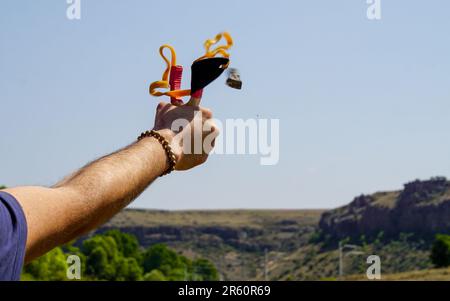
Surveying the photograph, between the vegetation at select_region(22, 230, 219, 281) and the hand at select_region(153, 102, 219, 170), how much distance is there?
211ft

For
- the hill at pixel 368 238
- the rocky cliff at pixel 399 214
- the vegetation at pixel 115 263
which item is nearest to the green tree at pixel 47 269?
the vegetation at pixel 115 263

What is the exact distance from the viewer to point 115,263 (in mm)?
115812

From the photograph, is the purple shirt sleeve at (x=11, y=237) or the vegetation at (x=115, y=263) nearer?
the purple shirt sleeve at (x=11, y=237)

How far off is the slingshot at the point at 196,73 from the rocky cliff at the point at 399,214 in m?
165

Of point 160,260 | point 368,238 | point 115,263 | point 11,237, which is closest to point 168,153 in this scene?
point 11,237

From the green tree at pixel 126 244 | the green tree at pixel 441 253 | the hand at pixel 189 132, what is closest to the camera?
the hand at pixel 189 132

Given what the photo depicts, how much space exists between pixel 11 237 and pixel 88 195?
494mm

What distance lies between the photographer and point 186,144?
Answer: 3.65m

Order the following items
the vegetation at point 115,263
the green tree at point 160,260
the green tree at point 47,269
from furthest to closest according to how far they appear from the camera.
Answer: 1. the green tree at point 160,260
2. the vegetation at point 115,263
3. the green tree at point 47,269

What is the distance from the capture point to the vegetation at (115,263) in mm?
76625

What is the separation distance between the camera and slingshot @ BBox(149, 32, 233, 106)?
11.5 ft

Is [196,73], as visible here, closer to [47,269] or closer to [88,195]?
[88,195]

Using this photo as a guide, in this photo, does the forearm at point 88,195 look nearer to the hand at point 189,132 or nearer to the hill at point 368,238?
the hand at point 189,132

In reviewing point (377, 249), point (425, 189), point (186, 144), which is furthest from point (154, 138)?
point (425, 189)
